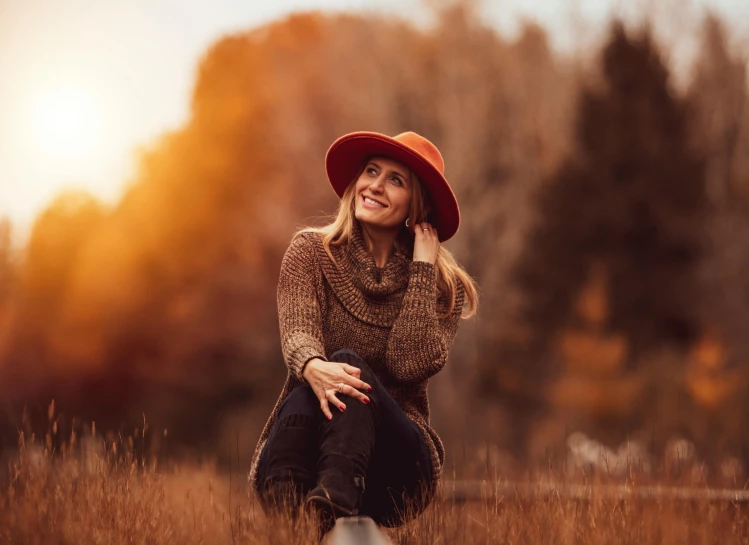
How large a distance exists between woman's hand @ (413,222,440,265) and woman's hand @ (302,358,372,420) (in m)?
0.74

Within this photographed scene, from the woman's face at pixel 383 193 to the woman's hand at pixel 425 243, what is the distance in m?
0.09

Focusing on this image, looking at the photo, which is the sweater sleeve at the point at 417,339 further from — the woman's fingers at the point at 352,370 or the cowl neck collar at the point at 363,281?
the woman's fingers at the point at 352,370

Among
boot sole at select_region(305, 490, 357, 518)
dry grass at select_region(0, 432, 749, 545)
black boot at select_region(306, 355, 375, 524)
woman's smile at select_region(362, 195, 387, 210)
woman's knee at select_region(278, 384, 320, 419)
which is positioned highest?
woman's smile at select_region(362, 195, 387, 210)

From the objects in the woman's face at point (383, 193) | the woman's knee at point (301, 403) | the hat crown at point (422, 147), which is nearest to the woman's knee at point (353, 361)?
the woman's knee at point (301, 403)

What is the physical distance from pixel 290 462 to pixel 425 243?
1.15m

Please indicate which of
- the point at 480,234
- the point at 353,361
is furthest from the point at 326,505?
the point at 480,234

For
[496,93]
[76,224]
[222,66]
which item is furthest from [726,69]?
[76,224]

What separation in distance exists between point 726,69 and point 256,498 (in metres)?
20.6

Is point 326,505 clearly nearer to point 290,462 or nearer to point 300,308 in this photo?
point 290,462

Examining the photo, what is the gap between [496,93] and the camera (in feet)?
61.2

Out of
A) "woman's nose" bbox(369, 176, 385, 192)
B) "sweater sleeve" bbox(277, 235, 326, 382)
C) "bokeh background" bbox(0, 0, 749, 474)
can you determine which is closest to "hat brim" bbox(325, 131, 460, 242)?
"woman's nose" bbox(369, 176, 385, 192)

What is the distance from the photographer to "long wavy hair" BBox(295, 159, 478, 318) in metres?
3.79

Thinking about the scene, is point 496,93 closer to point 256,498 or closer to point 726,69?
point 726,69

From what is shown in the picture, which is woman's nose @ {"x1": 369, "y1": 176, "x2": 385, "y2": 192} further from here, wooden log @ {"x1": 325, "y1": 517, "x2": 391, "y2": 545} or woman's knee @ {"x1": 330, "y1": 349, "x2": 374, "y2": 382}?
wooden log @ {"x1": 325, "y1": 517, "x2": 391, "y2": 545}
